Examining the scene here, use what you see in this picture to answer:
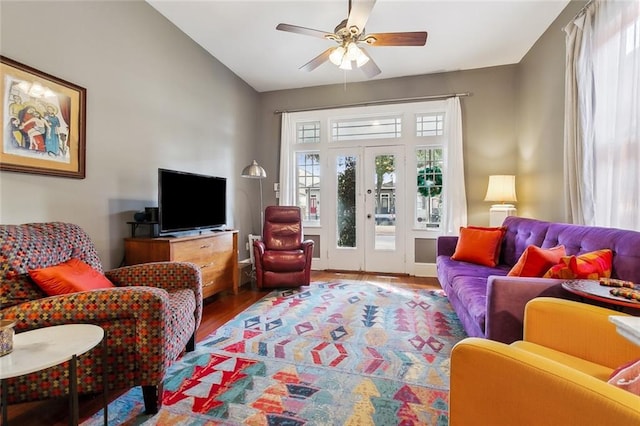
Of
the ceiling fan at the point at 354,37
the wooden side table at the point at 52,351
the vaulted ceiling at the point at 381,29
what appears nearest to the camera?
the wooden side table at the point at 52,351

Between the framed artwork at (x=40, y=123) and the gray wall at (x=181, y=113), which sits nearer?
the framed artwork at (x=40, y=123)

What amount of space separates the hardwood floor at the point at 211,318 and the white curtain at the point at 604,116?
77.1 inches

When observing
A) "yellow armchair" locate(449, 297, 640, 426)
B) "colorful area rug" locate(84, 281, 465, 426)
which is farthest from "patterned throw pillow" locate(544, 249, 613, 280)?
"colorful area rug" locate(84, 281, 465, 426)

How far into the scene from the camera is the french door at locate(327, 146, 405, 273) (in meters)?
4.40

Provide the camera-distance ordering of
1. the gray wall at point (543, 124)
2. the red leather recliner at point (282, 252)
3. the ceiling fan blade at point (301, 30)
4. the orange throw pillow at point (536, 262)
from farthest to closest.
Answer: the red leather recliner at point (282, 252) < the gray wall at point (543, 124) < the ceiling fan blade at point (301, 30) < the orange throw pillow at point (536, 262)

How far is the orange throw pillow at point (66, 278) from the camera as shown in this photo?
4.80 feet

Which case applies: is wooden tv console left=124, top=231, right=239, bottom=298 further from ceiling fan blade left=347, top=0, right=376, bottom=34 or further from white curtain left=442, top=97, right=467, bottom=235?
white curtain left=442, top=97, right=467, bottom=235

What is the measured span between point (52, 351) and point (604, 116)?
3.57 meters

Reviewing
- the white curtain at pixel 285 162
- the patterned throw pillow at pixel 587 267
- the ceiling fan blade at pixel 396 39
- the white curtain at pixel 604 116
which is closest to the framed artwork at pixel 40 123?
the ceiling fan blade at pixel 396 39

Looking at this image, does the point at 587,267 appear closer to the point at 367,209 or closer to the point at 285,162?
the point at 367,209

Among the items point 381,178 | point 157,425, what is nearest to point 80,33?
point 157,425

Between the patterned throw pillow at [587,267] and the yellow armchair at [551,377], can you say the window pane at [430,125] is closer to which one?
the patterned throw pillow at [587,267]

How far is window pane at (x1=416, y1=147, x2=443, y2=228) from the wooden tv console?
271 centimetres

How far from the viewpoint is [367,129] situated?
14.9 feet
